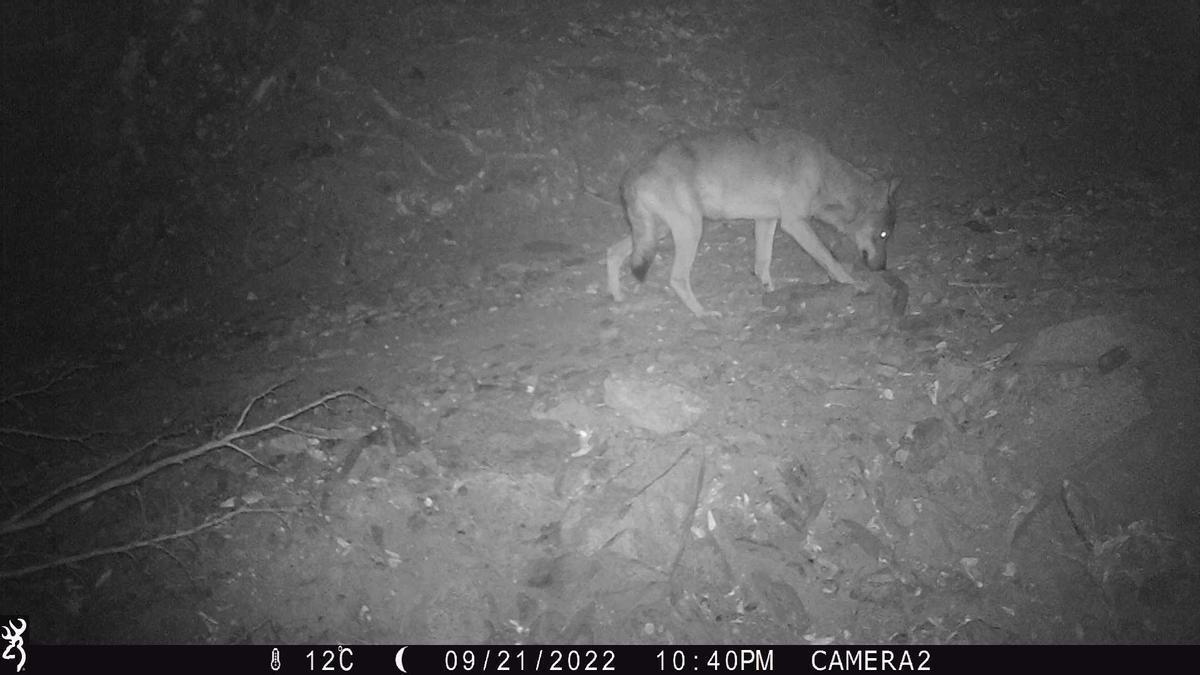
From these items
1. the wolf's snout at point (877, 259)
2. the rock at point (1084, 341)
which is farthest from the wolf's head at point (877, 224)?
the rock at point (1084, 341)

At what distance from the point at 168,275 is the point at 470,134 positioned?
3.61m

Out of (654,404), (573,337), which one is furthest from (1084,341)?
(573,337)

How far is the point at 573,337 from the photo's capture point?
21.7ft

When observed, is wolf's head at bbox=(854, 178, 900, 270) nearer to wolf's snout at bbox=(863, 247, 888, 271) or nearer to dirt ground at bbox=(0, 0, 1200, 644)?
wolf's snout at bbox=(863, 247, 888, 271)

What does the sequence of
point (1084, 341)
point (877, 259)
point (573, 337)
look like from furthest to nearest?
point (877, 259)
point (573, 337)
point (1084, 341)

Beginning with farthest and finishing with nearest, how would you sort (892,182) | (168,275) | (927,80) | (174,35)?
1. (927,80)
2. (174,35)
3. (168,275)
4. (892,182)

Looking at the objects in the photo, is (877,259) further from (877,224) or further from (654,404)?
(654,404)

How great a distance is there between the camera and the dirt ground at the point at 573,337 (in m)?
4.80

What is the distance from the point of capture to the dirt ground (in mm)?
4805

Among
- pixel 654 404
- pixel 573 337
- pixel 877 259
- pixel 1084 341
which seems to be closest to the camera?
pixel 1084 341

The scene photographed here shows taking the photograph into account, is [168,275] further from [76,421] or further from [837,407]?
[837,407]

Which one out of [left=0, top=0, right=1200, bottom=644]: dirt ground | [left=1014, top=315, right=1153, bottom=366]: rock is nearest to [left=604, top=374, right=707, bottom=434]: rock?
[left=0, top=0, right=1200, bottom=644]: dirt ground

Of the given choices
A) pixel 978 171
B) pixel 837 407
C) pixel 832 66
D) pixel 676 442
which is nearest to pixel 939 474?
pixel 837 407

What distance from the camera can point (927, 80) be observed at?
9.38 m
